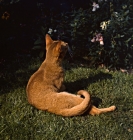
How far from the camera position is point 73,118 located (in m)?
3.92

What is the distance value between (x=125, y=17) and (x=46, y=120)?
2.95 meters

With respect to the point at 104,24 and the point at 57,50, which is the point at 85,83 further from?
the point at 104,24

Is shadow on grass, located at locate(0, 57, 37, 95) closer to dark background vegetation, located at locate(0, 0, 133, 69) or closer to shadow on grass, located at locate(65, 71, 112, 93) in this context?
dark background vegetation, located at locate(0, 0, 133, 69)

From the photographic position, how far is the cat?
3818 mm

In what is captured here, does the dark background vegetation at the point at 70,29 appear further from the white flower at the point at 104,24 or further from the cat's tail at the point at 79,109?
the cat's tail at the point at 79,109

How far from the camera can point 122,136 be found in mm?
3684

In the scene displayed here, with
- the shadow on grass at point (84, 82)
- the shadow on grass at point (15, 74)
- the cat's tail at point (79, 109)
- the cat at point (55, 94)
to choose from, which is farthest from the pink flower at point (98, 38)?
the cat's tail at point (79, 109)

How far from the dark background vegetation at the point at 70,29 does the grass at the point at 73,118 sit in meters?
0.61

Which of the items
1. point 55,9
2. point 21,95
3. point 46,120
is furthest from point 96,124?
point 55,9

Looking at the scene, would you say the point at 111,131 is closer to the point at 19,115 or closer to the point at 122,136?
the point at 122,136

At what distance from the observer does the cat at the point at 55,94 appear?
12.5 feet

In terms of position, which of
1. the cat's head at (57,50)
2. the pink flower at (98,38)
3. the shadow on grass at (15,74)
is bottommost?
the shadow on grass at (15,74)

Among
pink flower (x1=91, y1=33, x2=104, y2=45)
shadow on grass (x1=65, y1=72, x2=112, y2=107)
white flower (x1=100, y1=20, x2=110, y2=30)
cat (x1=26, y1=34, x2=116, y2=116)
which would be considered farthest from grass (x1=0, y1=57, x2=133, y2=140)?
white flower (x1=100, y1=20, x2=110, y2=30)

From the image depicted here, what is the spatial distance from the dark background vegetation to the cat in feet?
6.06
